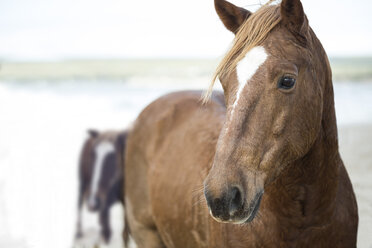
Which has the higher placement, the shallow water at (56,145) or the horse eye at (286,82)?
the horse eye at (286,82)

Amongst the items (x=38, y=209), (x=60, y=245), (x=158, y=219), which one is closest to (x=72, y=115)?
(x=38, y=209)

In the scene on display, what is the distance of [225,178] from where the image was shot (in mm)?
1327

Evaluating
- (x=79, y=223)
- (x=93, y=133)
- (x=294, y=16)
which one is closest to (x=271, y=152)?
(x=294, y=16)

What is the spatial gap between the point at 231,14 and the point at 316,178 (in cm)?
76

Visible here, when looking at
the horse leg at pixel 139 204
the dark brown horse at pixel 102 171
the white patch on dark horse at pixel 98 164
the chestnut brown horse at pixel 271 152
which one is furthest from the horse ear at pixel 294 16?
A: the white patch on dark horse at pixel 98 164

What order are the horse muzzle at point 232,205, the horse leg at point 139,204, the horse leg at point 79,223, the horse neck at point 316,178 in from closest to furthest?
the horse muzzle at point 232,205, the horse neck at point 316,178, the horse leg at point 139,204, the horse leg at point 79,223

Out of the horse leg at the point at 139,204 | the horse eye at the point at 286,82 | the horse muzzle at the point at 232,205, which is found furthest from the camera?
the horse leg at the point at 139,204

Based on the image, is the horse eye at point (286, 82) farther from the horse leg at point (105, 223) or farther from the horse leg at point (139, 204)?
the horse leg at point (105, 223)

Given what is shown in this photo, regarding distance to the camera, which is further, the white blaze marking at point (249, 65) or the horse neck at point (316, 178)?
the horse neck at point (316, 178)

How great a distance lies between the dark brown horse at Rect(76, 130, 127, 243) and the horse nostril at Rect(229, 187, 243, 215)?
6.78 feet

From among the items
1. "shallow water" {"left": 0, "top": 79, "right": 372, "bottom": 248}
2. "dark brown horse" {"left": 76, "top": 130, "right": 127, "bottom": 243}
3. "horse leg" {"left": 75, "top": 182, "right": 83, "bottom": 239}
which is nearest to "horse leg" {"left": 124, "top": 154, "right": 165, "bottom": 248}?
"dark brown horse" {"left": 76, "top": 130, "right": 127, "bottom": 243}

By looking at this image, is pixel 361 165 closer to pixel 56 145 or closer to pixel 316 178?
pixel 316 178

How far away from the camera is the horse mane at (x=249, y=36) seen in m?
1.53

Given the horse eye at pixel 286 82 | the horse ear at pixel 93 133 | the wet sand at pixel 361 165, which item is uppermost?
the horse eye at pixel 286 82
